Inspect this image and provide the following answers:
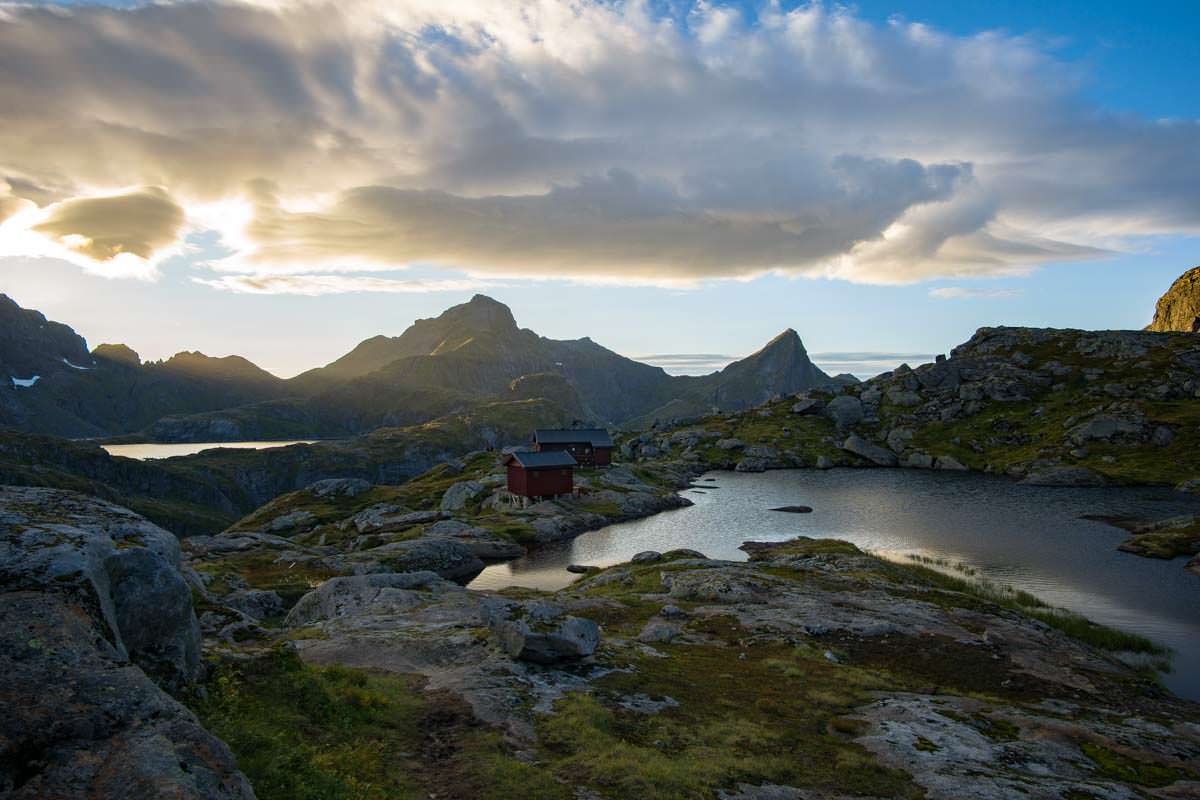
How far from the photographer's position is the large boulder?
12334 mm

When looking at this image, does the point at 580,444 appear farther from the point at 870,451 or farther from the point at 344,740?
the point at 344,740

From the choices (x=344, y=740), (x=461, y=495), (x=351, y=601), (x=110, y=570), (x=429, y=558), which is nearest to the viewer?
(x=110, y=570)

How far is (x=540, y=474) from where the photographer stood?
129125 mm

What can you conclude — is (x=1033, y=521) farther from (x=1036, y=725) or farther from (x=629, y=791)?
(x=629, y=791)

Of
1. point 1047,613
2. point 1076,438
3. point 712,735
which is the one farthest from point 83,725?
point 1076,438

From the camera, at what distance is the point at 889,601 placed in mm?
53094

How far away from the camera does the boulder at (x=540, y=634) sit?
98.1 feet

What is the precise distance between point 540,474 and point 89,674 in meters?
119

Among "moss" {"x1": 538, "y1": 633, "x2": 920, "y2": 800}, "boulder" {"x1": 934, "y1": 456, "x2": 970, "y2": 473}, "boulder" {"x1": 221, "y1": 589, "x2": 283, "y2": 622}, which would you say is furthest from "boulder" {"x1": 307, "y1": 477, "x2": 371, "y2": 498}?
"boulder" {"x1": 934, "y1": 456, "x2": 970, "y2": 473}

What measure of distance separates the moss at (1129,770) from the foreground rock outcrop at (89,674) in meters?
30.6

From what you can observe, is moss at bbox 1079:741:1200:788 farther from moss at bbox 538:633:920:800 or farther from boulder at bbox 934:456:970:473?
boulder at bbox 934:456:970:473

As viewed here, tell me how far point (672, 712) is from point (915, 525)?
98273mm

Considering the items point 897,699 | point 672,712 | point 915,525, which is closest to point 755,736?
point 672,712

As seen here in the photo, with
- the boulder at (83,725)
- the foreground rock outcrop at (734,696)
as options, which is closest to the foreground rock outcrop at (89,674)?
the boulder at (83,725)
